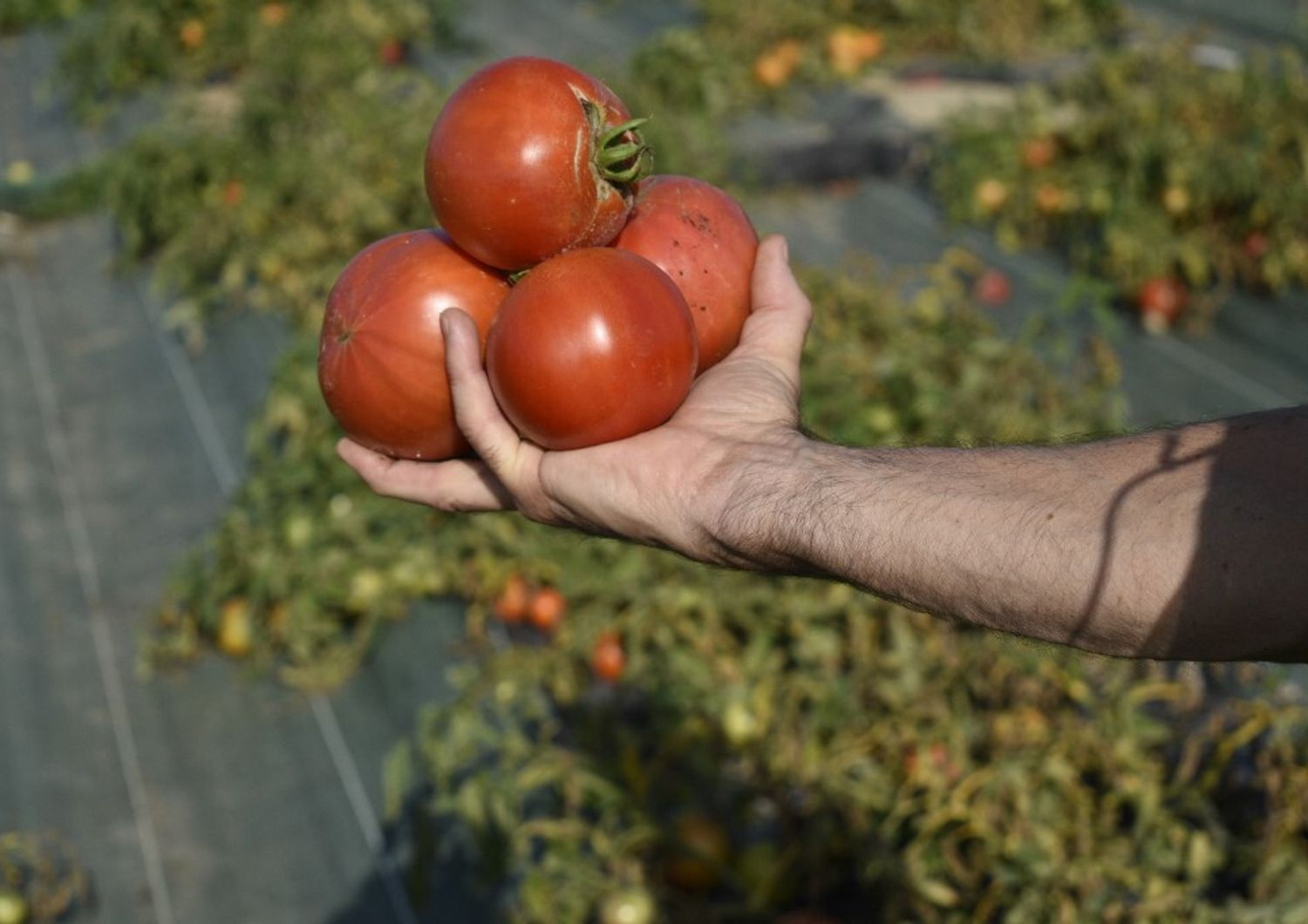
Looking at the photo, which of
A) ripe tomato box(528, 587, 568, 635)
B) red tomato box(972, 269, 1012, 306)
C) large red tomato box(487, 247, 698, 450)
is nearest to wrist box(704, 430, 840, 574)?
large red tomato box(487, 247, 698, 450)

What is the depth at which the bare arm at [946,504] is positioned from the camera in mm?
1199


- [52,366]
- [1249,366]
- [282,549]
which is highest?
[1249,366]

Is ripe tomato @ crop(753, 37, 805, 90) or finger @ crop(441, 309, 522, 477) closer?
finger @ crop(441, 309, 522, 477)

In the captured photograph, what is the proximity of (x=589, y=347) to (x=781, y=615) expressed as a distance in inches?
59.9

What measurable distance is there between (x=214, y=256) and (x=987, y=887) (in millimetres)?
3731

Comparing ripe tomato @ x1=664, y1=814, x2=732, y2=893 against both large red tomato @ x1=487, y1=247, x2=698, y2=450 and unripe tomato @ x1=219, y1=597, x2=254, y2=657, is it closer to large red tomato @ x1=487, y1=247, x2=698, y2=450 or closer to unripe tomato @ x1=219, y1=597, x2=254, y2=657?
large red tomato @ x1=487, y1=247, x2=698, y2=450

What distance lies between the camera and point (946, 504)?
1380 mm

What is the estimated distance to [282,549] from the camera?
11.3ft

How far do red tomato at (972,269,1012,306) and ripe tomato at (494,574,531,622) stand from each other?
1.90 meters

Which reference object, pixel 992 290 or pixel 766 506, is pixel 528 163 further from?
pixel 992 290

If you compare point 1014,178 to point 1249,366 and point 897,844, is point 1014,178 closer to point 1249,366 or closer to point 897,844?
point 1249,366

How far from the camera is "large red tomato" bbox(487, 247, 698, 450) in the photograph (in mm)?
1434

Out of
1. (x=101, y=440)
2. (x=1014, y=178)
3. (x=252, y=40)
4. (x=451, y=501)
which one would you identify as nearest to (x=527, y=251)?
(x=451, y=501)

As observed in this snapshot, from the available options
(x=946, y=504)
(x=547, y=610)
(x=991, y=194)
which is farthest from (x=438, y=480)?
(x=991, y=194)
